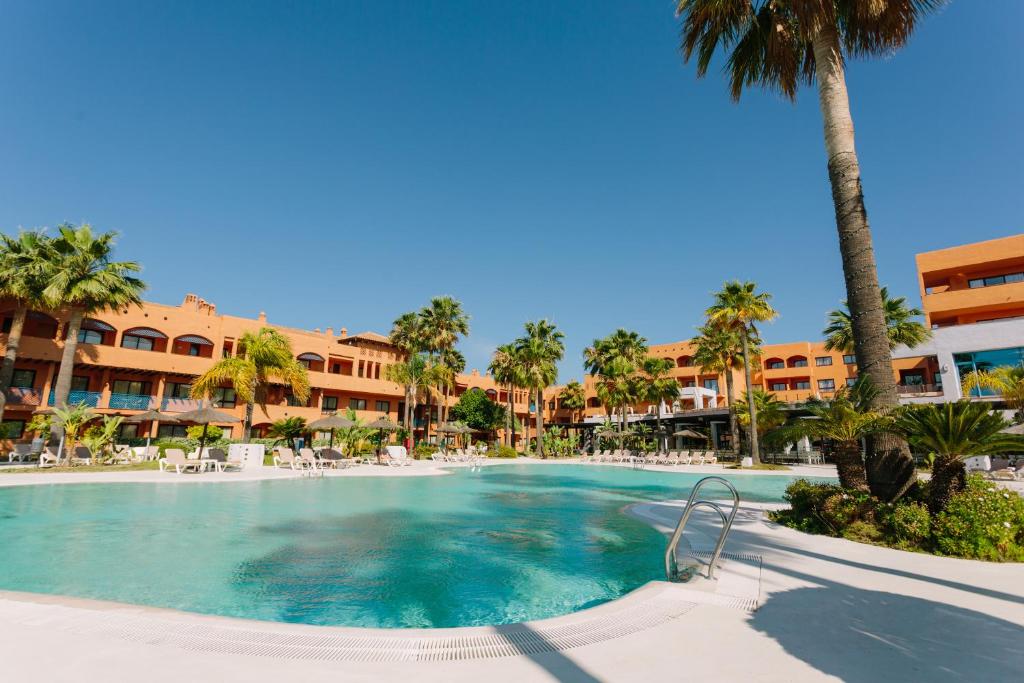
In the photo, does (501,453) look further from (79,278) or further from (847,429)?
(847,429)

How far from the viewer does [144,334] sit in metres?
29.8

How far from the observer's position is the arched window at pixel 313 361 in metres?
36.1

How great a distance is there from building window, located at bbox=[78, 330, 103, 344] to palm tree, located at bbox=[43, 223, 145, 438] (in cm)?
516

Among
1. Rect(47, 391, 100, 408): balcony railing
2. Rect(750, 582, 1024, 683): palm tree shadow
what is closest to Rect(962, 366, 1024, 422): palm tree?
Rect(750, 582, 1024, 683): palm tree shadow

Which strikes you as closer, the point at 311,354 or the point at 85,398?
the point at 85,398

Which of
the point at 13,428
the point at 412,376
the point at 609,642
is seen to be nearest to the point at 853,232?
the point at 609,642

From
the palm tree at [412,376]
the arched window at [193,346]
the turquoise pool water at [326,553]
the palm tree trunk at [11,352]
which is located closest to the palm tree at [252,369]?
the arched window at [193,346]

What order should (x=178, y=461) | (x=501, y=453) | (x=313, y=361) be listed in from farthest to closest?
1. (x=501, y=453)
2. (x=313, y=361)
3. (x=178, y=461)

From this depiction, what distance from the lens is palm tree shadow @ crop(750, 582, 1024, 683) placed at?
2960 millimetres

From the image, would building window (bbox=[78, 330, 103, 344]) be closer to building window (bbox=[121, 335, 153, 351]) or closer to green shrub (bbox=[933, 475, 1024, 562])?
building window (bbox=[121, 335, 153, 351])

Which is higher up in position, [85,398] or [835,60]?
[835,60]

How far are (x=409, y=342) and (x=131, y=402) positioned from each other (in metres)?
17.8

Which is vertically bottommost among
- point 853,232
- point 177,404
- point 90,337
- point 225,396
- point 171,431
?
point 171,431

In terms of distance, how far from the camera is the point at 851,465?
8.21 m
